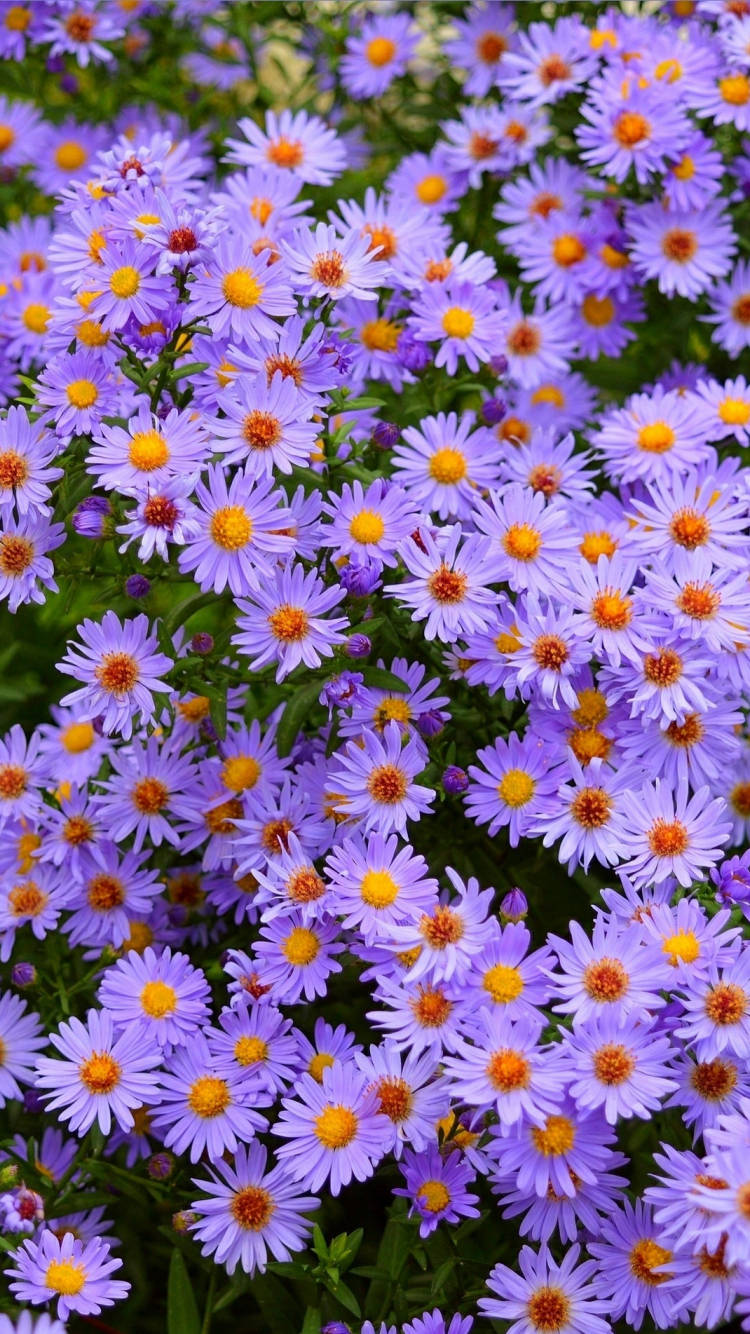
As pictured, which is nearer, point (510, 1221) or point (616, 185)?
point (510, 1221)

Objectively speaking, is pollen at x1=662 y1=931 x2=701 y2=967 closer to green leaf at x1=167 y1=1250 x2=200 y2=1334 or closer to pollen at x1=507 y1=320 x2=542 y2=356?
green leaf at x1=167 y1=1250 x2=200 y2=1334

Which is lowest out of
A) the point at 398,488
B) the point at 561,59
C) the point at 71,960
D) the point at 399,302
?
the point at 71,960

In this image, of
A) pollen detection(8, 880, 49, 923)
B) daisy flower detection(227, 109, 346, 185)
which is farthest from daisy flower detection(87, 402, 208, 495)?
daisy flower detection(227, 109, 346, 185)

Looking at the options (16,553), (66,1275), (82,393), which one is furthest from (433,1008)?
(82,393)

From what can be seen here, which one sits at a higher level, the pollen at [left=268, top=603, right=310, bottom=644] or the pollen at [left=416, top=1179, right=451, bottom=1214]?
the pollen at [left=268, top=603, right=310, bottom=644]

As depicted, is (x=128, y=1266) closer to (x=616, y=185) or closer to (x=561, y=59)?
(x=616, y=185)

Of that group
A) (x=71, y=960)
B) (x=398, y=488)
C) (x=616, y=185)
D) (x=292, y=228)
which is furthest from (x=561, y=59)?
(x=71, y=960)

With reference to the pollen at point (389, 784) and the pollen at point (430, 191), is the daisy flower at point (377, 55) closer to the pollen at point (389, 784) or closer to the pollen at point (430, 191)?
the pollen at point (430, 191)

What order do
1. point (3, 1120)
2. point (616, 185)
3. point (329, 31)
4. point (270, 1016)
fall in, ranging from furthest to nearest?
1. point (329, 31)
2. point (616, 185)
3. point (3, 1120)
4. point (270, 1016)
